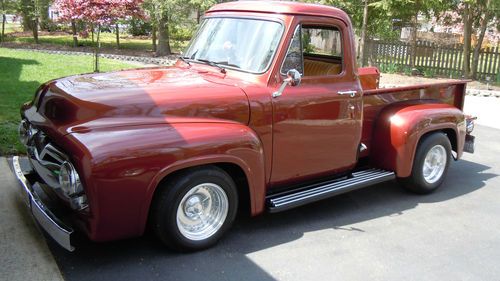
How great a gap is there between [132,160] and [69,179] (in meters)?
0.47

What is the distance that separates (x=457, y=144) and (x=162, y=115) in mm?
3881

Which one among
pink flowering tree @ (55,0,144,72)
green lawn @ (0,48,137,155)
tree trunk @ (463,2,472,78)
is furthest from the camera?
tree trunk @ (463,2,472,78)

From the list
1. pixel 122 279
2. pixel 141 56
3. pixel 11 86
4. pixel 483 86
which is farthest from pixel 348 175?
pixel 141 56

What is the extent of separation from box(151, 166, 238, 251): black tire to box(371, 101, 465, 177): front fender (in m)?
2.08

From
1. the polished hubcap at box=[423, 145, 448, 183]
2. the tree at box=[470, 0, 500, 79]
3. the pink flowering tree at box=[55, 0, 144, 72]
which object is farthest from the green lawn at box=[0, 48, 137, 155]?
the tree at box=[470, 0, 500, 79]

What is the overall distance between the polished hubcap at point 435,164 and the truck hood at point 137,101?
8.85 feet

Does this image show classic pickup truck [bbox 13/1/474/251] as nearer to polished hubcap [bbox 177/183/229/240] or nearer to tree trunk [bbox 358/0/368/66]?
polished hubcap [bbox 177/183/229/240]

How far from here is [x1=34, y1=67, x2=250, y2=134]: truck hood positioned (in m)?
3.64

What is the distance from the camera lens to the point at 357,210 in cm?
526

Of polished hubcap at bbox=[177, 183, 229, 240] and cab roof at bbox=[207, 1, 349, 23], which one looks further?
cab roof at bbox=[207, 1, 349, 23]

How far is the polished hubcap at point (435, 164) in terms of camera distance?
19.0ft

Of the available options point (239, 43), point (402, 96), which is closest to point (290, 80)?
point (239, 43)

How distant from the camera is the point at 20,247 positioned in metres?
3.87

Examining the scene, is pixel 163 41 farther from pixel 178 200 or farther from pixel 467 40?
pixel 178 200
